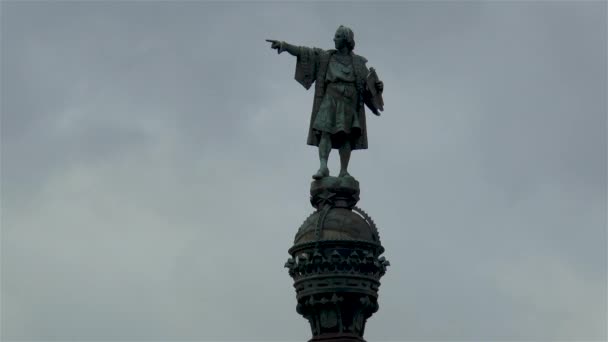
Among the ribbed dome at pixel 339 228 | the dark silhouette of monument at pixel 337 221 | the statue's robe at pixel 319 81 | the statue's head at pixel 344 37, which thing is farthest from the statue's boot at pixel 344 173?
the statue's head at pixel 344 37

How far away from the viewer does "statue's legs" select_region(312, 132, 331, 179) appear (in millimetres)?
42875

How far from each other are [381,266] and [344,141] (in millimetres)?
3488

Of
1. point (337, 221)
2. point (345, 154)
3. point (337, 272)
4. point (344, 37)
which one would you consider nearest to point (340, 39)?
point (344, 37)

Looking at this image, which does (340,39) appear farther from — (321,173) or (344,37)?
(321,173)

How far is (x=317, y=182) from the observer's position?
1682 inches

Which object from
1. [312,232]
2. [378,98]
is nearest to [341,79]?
[378,98]

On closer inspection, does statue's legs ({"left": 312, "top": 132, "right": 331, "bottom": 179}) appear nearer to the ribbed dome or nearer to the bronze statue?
the bronze statue

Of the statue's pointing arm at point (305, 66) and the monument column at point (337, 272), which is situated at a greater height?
the statue's pointing arm at point (305, 66)

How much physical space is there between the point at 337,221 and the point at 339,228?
0.22 metres

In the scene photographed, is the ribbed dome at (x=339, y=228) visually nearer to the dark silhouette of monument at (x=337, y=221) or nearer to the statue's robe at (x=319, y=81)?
the dark silhouette of monument at (x=337, y=221)

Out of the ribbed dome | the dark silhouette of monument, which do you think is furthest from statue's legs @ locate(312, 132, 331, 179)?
the ribbed dome

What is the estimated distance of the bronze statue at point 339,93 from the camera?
143 feet

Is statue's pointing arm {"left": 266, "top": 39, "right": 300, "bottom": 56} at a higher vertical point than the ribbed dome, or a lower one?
higher

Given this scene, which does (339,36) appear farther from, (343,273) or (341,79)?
(343,273)
